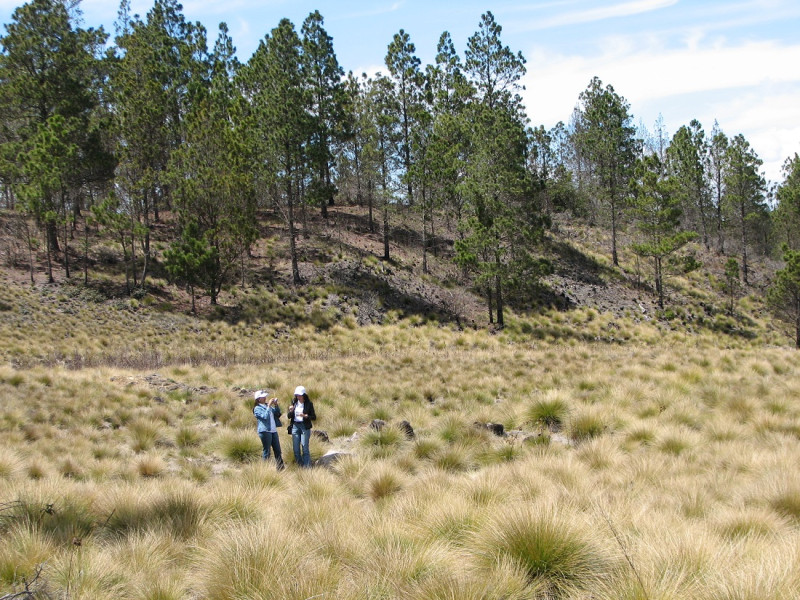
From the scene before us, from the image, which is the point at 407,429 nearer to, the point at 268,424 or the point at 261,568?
the point at 268,424

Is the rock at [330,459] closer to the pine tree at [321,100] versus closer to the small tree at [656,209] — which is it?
the pine tree at [321,100]

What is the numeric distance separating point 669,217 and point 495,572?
39224 millimetres

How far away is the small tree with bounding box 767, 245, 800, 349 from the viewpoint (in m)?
33.7

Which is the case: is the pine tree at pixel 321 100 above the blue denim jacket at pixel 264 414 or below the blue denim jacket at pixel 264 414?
above

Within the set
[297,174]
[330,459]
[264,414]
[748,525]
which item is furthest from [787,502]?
[297,174]

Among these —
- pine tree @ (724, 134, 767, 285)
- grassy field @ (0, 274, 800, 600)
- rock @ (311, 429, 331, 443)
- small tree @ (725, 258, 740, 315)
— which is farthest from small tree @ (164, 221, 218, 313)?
pine tree @ (724, 134, 767, 285)

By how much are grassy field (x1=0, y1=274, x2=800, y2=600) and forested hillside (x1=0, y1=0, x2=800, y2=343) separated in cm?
1472

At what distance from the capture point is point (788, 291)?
3516cm

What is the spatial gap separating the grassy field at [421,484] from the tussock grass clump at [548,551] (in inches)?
0.5

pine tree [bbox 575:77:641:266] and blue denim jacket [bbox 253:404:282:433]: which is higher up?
pine tree [bbox 575:77:641:266]

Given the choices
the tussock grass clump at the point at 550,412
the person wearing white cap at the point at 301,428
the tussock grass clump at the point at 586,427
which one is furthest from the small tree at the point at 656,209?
the person wearing white cap at the point at 301,428

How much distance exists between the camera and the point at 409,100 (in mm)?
37219

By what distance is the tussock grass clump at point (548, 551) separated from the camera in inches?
136

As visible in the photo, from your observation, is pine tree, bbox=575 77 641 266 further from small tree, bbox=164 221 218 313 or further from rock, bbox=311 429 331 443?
rock, bbox=311 429 331 443
